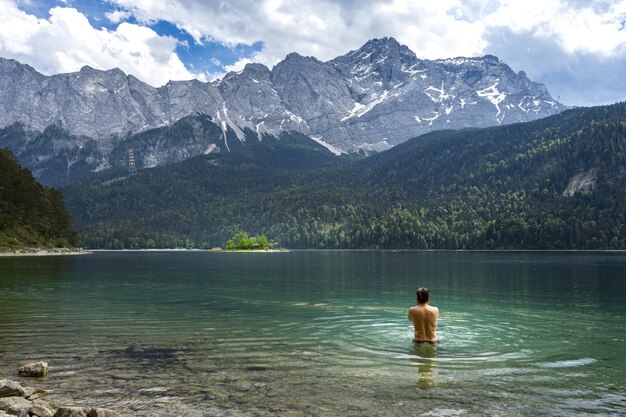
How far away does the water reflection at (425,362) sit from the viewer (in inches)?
977

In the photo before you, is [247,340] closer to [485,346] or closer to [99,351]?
[99,351]

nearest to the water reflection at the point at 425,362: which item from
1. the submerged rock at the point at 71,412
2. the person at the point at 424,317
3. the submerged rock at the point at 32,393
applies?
the person at the point at 424,317

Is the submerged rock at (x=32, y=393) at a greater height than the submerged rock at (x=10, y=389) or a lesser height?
lesser

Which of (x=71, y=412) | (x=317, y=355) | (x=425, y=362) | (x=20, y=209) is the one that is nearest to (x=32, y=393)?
(x=71, y=412)

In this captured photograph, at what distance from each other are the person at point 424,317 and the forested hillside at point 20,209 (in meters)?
168

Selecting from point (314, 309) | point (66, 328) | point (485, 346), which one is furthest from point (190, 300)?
point (485, 346)

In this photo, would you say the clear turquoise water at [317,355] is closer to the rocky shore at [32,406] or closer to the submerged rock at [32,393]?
the submerged rock at [32,393]

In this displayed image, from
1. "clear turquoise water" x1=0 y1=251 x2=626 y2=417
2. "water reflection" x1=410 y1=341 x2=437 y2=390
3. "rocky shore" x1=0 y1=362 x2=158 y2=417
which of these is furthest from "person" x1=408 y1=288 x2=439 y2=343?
"rocky shore" x1=0 y1=362 x2=158 y2=417

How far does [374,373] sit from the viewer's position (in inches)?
1053

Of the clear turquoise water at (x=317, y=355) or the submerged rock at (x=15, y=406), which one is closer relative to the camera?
the submerged rock at (x=15, y=406)

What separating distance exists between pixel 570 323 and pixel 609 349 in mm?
12036

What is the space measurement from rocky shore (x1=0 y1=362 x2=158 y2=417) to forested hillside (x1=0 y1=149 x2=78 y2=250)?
16758 cm

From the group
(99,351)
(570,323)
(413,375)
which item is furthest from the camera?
(570,323)

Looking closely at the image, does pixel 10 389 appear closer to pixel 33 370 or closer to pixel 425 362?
pixel 33 370
